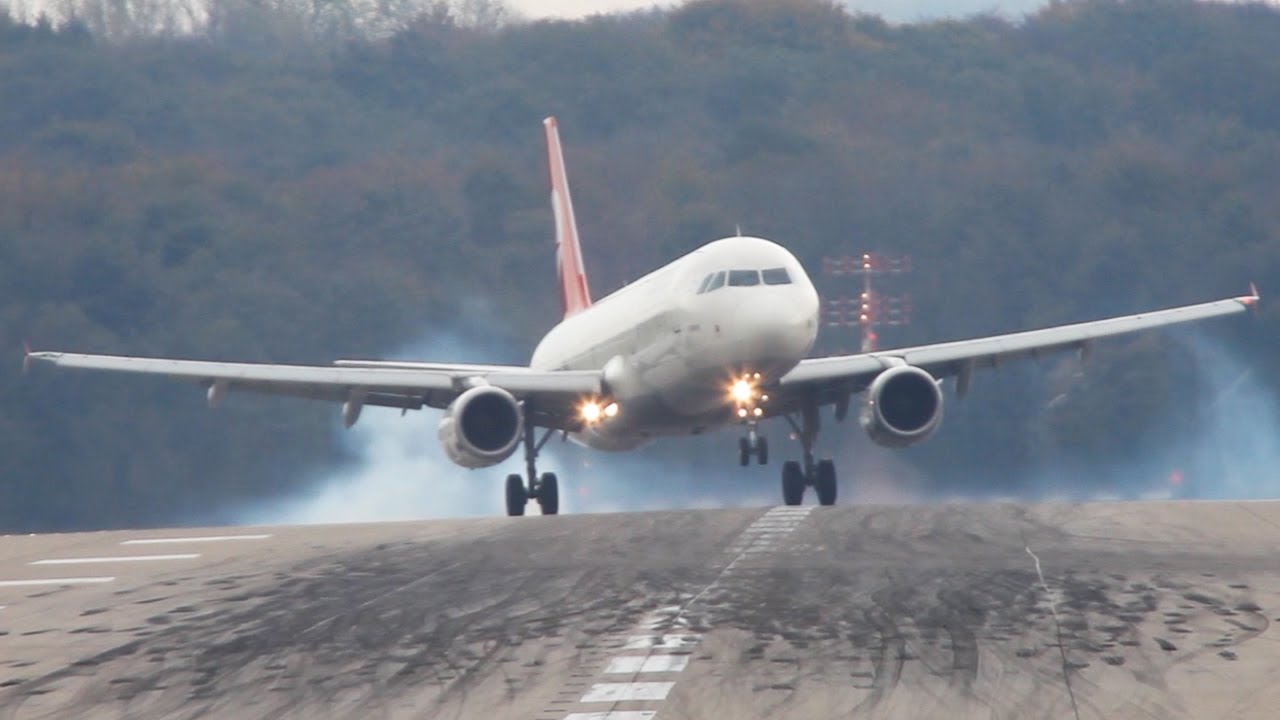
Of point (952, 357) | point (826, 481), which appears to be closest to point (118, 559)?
point (826, 481)

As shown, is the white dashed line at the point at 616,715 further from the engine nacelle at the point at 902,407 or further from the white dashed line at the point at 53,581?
the engine nacelle at the point at 902,407

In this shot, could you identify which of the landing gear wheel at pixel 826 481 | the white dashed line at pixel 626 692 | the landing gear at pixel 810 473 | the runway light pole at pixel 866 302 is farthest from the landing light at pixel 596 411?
the runway light pole at pixel 866 302

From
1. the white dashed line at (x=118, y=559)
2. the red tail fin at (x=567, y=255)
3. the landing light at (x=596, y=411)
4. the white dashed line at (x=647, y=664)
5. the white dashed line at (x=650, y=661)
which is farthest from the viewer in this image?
the red tail fin at (x=567, y=255)

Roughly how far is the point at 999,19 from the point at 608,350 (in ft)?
111

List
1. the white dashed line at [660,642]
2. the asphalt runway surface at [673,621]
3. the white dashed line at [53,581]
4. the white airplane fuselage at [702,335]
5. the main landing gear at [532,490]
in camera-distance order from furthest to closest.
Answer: the main landing gear at [532,490]
the white airplane fuselage at [702,335]
the white dashed line at [53,581]
the white dashed line at [660,642]
the asphalt runway surface at [673,621]

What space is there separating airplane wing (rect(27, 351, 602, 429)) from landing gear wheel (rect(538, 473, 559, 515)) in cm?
118

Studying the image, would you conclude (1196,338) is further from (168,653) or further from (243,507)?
(168,653)

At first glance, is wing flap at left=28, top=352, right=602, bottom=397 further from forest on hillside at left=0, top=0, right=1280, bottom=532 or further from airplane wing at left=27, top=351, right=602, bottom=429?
forest on hillside at left=0, top=0, right=1280, bottom=532

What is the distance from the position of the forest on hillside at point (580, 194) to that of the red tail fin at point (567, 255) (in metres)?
8.78

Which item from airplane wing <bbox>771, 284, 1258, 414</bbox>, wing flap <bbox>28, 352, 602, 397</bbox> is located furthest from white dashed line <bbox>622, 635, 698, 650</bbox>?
airplane wing <bbox>771, 284, 1258, 414</bbox>

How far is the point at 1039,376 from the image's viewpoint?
168 ft

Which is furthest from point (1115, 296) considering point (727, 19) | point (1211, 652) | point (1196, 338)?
point (1211, 652)

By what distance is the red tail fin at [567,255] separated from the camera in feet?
129

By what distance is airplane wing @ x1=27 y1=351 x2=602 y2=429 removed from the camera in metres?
29.3
